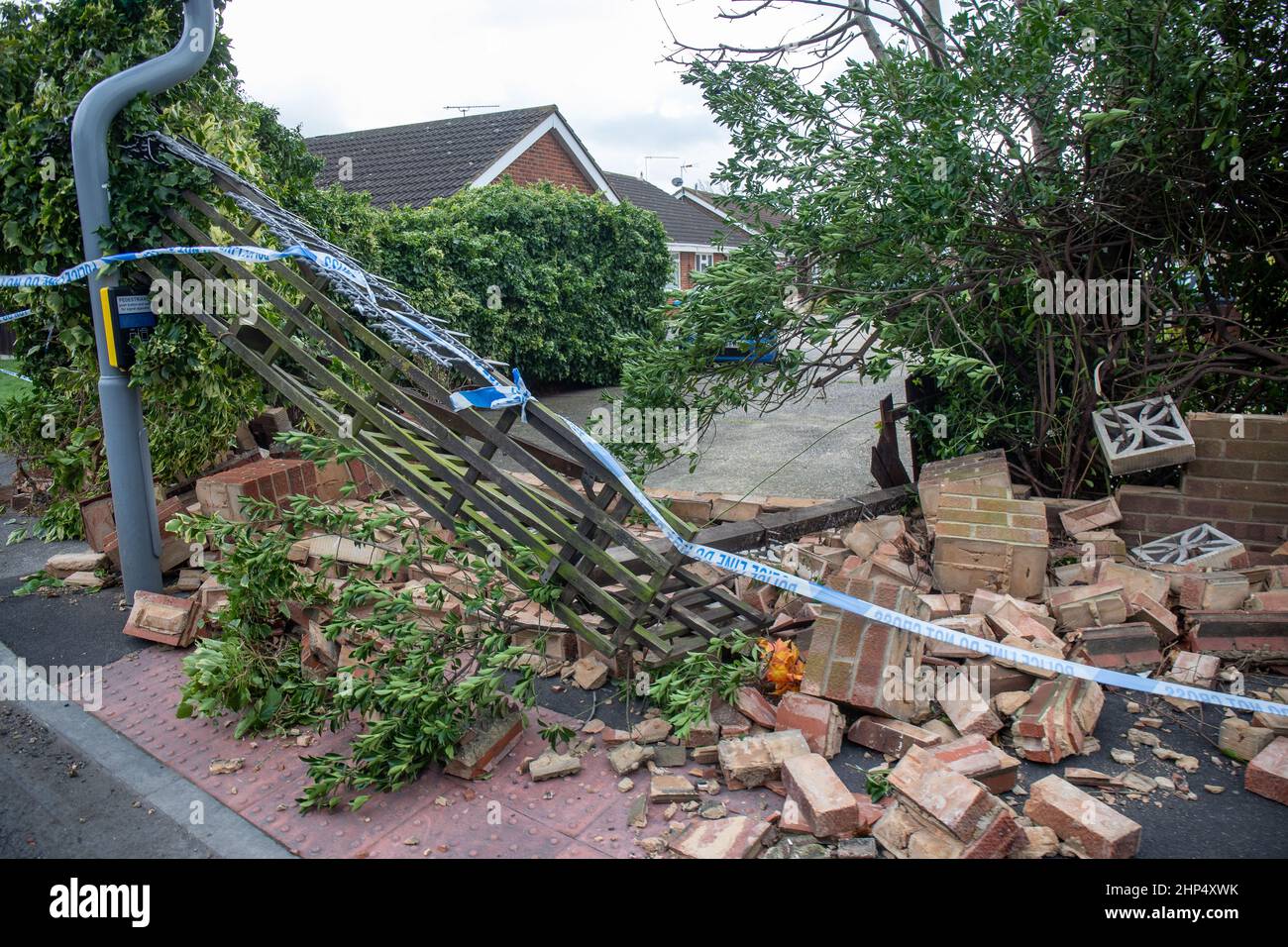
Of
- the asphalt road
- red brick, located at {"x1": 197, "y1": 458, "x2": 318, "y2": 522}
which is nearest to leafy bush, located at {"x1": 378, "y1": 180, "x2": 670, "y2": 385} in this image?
the asphalt road

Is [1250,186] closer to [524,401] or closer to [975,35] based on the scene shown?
[975,35]

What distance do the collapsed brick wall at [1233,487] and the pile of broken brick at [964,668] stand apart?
0.01 metres

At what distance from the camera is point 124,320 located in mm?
5398

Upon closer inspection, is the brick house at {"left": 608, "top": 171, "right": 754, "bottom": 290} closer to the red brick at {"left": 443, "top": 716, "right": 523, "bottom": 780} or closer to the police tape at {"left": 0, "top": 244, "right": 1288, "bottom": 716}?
the police tape at {"left": 0, "top": 244, "right": 1288, "bottom": 716}

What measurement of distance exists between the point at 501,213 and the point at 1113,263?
928 cm

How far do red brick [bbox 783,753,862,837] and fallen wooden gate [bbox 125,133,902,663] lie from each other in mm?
954

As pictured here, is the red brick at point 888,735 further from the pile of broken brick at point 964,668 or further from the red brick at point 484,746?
the red brick at point 484,746

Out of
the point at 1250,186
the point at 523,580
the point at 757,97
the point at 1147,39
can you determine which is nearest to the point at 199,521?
the point at 523,580

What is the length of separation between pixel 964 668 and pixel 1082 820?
3.34 feet

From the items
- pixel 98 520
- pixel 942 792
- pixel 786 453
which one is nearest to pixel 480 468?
pixel 942 792

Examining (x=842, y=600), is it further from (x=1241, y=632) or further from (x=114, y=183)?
(x=114, y=183)

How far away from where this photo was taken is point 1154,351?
6.20 m

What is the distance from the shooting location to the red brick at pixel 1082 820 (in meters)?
3.02

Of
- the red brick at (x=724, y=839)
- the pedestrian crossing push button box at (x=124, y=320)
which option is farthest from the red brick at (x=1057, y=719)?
the pedestrian crossing push button box at (x=124, y=320)
